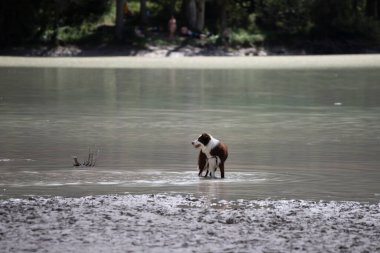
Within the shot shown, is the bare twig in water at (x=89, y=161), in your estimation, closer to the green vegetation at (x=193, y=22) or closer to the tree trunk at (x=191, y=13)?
the green vegetation at (x=193, y=22)

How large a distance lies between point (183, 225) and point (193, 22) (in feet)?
178

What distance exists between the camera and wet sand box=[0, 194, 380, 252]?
7984 mm

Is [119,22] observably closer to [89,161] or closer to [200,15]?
[200,15]

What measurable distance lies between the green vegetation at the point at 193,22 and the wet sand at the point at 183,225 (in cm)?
4810

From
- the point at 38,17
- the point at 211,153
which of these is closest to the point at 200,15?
the point at 38,17

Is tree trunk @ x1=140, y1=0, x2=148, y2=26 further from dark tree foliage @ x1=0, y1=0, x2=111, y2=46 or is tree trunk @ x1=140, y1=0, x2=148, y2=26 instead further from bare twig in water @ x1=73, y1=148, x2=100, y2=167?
bare twig in water @ x1=73, y1=148, x2=100, y2=167

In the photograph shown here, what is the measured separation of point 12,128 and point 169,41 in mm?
40475

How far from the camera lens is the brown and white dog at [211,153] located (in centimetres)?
1212

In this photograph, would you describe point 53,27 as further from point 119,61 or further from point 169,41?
point 119,61

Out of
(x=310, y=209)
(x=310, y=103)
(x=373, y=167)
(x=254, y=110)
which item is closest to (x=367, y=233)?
(x=310, y=209)

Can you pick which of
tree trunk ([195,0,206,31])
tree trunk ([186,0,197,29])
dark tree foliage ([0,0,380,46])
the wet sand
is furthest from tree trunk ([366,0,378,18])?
the wet sand

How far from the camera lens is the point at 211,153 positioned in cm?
1216

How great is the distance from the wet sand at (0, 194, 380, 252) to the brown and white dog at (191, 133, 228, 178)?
1.71 m

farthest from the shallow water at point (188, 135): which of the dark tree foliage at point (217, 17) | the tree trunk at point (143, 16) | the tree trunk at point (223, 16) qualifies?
the tree trunk at point (223, 16)
